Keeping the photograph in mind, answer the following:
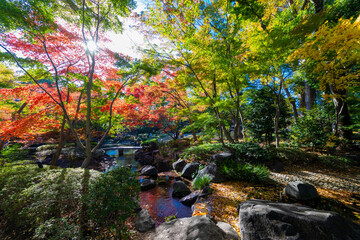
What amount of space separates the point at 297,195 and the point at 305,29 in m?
5.87

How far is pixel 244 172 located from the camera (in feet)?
16.4

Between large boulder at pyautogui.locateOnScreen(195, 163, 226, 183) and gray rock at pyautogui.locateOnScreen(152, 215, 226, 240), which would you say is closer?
gray rock at pyautogui.locateOnScreen(152, 215, 226, 240)

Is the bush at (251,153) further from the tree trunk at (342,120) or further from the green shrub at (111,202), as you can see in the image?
the green shrub at (111,202)

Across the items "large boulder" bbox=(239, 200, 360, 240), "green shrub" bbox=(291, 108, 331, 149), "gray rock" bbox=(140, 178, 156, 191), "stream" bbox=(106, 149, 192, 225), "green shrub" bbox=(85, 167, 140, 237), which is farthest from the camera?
"green shrub" bbox=(291, 108, 331, 149)

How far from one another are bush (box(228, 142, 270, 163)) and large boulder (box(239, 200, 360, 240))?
431 cm

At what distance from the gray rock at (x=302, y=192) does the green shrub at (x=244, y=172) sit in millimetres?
1030

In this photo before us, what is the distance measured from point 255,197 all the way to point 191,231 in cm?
241

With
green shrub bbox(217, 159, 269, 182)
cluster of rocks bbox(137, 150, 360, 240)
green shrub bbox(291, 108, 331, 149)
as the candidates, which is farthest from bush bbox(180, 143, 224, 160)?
cluster of rocks bbox(137, 150, 360, 240)

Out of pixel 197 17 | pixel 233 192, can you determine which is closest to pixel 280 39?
pixel 197 17

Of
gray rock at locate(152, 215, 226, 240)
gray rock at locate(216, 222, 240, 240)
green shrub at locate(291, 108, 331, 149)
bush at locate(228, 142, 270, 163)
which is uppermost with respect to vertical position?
green shrub at locate(291, 108, 331, 149)

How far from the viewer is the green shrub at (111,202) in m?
2.45

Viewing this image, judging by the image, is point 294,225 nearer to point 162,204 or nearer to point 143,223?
point 143,223

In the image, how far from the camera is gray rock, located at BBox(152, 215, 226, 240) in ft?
7.30

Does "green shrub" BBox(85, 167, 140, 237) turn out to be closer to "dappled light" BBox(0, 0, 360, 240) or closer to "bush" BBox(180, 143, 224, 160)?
"dappled light" BBox(0, 0, 360, 240)
